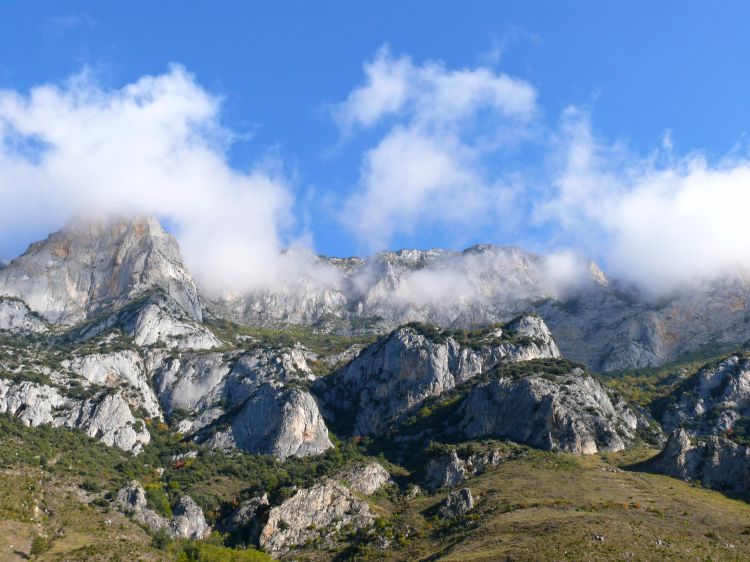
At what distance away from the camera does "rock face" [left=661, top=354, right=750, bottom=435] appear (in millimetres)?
150450

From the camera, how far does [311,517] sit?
116 metres

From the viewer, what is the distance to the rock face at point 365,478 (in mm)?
125750

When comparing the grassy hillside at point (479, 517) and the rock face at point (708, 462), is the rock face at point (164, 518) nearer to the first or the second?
the grassy hillside at point (479, 517)

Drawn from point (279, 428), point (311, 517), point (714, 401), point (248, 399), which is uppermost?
point (248, 399)

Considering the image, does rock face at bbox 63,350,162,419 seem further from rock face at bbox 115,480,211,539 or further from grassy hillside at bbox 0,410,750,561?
rock face at bbox 115,480,211,539

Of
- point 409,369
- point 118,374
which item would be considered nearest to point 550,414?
point 409,369

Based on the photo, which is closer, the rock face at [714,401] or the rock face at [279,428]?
the rock face at [714,401]

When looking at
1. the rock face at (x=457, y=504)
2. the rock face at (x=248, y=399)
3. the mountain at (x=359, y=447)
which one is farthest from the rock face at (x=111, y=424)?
the rock face at (x=457, y=504)

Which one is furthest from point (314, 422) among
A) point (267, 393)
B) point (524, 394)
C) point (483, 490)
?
point (483, 490)

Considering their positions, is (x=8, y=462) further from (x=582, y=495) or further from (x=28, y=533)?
(x=582, y=495)

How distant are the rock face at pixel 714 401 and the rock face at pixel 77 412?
112 m

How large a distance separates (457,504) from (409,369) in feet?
217

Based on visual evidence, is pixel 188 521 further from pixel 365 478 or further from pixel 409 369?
pixel 409 369

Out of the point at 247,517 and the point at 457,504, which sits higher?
the point at 247,517
